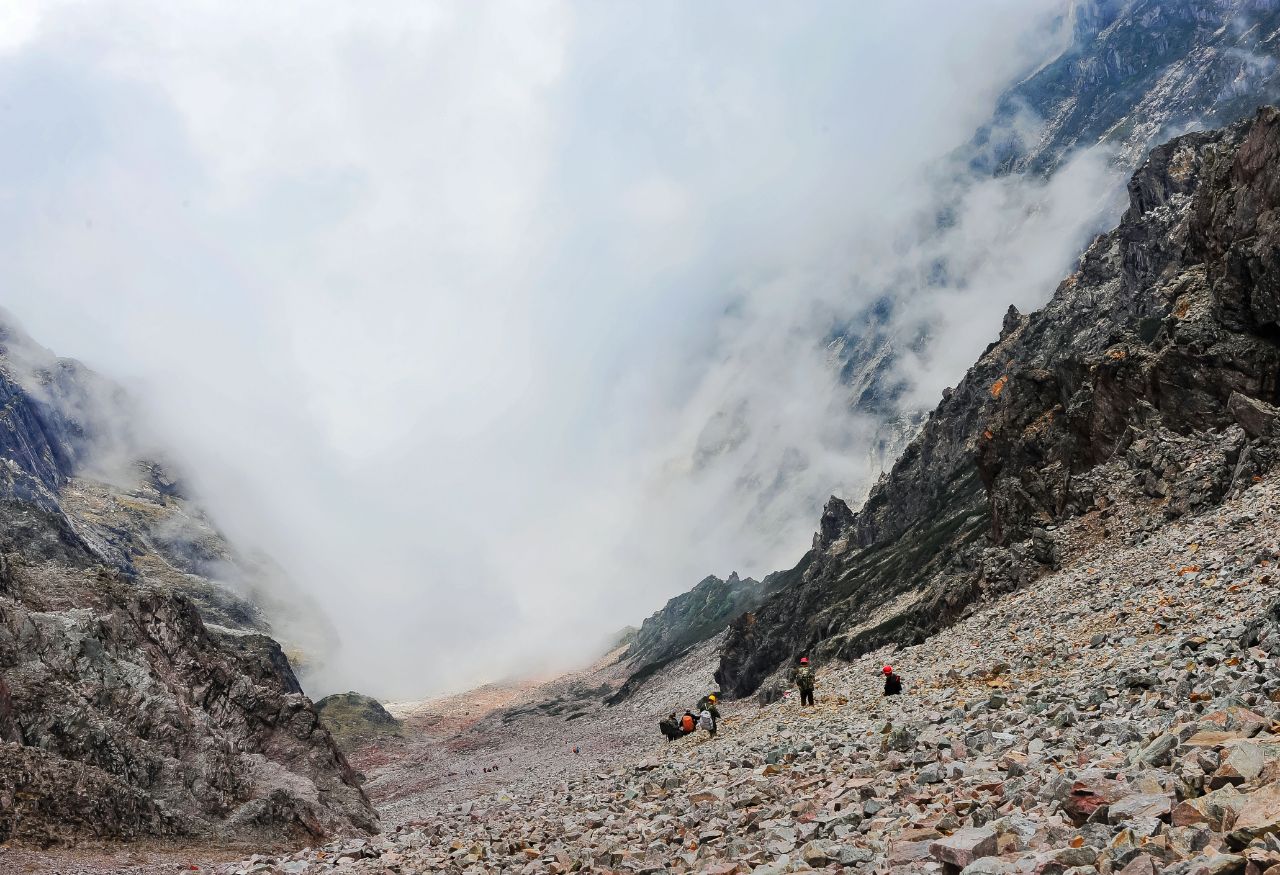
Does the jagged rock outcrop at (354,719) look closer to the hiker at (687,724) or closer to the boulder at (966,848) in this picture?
the hiker at (687,724)

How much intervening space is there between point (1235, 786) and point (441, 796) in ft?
214

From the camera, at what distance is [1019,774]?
9.45 meters

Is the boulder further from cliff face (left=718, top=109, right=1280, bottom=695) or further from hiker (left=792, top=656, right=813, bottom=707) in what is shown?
cliff face (left=718, top=109, right=1280, bottom=695)

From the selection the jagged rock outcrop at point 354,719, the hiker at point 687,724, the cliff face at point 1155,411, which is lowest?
the hiker at point 687,724

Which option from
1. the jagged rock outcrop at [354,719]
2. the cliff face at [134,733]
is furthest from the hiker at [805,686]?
the jagged rock outcrop at [354,719]

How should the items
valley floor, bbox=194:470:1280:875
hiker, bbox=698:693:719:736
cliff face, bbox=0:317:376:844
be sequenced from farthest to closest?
hiker, bbox=698:693:719:736 < cliff face, bbox=0:317:376:844 < valley floor, bbox=194:470:1280:875

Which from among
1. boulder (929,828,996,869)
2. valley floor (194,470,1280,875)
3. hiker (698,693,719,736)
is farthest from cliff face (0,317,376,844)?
boulder (929,828,996,869)

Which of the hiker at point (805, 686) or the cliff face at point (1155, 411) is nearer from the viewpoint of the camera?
the hiker at point (805, 686)

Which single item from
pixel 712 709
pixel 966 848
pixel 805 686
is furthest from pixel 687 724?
pixel 966 848

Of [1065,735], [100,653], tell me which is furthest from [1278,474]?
[100,653]

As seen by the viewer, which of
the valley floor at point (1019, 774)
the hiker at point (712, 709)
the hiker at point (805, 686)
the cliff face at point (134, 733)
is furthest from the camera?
the hiker at point (805, 686)

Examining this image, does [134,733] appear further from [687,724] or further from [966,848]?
[966,848]

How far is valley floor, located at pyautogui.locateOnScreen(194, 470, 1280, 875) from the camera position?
20.5ft

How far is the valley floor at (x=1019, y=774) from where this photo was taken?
20.5 feet
